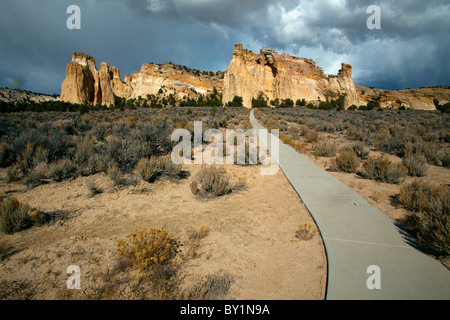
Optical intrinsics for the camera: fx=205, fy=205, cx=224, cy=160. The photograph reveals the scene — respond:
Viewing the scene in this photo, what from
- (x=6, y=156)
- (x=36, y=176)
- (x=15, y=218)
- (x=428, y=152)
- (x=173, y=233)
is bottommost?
(x=173, y=233)

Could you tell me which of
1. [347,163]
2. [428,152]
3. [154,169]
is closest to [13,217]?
[154,169]

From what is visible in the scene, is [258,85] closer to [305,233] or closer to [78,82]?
[78,82]

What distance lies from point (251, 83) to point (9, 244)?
66627mm

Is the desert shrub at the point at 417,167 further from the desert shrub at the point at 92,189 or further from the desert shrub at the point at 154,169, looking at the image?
the desert shrub at the point at 92,189

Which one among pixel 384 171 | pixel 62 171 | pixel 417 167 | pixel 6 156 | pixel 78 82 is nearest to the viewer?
pixel 62 171

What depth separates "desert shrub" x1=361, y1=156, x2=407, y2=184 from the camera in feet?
20.1

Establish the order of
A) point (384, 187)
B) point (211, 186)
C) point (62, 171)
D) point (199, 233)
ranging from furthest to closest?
point (62, 171) < point (384, 187) < point (211, 186) < point (199, 233)

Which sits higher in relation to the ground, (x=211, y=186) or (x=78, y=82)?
(x=78, y=82)

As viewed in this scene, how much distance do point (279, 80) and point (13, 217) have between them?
70.4 metres

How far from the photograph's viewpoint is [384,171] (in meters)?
6.36

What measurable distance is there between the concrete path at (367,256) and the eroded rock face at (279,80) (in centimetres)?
6113

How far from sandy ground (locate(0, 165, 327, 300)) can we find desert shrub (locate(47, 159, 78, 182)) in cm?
30

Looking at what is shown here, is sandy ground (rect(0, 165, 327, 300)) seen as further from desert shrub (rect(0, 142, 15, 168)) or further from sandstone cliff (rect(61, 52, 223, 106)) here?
sandstone cliff (rect(61, 52, 223, 106))
